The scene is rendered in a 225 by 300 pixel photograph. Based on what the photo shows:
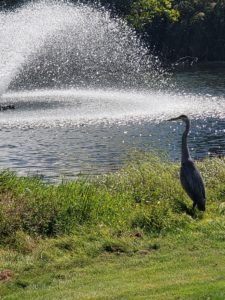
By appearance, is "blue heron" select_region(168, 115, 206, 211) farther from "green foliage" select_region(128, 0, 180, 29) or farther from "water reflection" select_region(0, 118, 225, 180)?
"green foliage" select_region(128, 0, 180, 29)

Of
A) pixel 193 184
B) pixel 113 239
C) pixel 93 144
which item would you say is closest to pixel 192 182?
pixel 193 184

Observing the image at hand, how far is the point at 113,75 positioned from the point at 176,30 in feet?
82.2

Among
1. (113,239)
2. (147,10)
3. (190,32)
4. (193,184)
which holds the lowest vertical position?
(113,239)

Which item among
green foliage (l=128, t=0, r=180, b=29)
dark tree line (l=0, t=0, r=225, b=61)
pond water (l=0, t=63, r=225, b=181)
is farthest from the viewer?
dark tree line (l=0, t=0, r=225, b=61)

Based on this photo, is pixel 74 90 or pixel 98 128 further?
pixel 74 90

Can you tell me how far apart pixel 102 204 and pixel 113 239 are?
7.50 ft

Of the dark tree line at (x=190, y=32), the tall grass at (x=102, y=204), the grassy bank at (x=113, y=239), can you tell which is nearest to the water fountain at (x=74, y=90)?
the dark tree line at (x=190, y=32)

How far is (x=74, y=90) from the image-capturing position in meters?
55.8

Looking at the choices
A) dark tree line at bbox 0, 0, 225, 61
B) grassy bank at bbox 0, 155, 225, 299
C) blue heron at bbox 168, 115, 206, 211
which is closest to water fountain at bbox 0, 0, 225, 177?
dark tree line at bbox 0, 0, 225, 61

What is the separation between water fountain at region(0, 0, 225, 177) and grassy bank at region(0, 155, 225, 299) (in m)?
9.38

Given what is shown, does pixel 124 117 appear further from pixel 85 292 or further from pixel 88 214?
pixel 85 292

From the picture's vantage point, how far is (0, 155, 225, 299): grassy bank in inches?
408

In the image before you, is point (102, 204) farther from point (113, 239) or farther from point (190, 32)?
point (190, 32)

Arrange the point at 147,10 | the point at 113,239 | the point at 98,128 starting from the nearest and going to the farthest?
the point at 113,239, the point at 98,128, the point at 147,10
